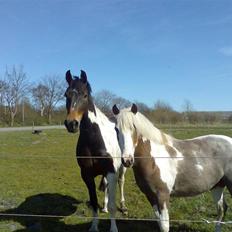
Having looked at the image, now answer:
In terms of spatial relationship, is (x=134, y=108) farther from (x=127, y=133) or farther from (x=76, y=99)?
(x=76, y=99)

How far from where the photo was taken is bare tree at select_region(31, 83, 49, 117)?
5602cm

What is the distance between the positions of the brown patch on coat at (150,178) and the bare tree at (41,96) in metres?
53.1

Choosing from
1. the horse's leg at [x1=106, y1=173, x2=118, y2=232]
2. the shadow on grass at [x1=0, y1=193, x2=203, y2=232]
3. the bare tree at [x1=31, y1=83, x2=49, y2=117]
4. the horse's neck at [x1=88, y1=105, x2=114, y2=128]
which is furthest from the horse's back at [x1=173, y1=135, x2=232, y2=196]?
the bare tree at [x1=31, y1=83, x2=49, y2=117]

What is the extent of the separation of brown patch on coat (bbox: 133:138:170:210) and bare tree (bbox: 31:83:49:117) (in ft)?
174

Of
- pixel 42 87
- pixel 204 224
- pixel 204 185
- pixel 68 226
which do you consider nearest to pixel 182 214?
pixel 204 224

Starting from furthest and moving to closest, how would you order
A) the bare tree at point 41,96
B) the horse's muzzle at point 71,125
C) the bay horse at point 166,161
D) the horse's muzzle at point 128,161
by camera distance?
the bare tree at point 41,96
the horse's muzzle at point 71,125
the bay horse at point 166,161
the horse's muzzle at point 128,161

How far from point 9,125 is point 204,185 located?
151 ft

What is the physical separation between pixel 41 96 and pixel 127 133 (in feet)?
176

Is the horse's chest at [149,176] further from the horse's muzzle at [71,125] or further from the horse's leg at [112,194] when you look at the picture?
the horse's muzzle at [71,125]

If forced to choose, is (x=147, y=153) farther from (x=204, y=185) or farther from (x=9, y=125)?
(x=9, y=125)

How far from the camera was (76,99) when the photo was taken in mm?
5121

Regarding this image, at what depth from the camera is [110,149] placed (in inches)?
217

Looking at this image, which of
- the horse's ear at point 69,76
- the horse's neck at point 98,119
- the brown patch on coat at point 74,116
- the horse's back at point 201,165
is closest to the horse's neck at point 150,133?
the horse's back at point 201,165

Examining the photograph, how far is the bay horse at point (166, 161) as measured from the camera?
411 cm
